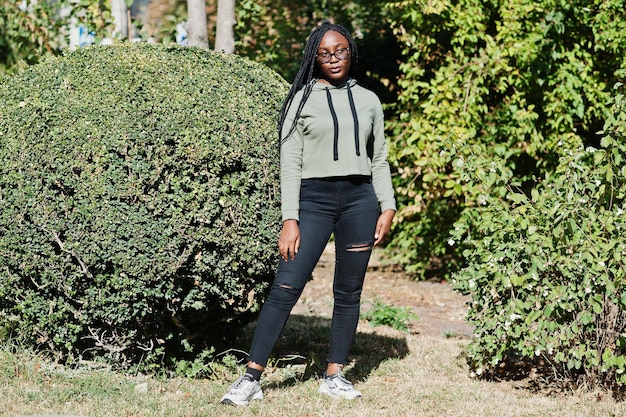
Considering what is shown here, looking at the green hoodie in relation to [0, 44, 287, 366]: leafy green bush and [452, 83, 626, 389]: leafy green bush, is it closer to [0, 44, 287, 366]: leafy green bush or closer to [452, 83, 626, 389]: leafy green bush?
[0, 44, 287, 366]: leafy green bush

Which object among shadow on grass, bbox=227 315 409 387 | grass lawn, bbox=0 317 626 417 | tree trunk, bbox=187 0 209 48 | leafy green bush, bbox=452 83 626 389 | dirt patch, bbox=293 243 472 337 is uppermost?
tree trunk, bbox=187 0 209 48

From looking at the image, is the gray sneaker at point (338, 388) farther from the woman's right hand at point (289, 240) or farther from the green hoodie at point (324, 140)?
the green hoodie at point (324, 140)

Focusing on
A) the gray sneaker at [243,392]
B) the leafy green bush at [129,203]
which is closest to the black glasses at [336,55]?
the leafy green bush at [129,203]

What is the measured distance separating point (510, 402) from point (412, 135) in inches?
152

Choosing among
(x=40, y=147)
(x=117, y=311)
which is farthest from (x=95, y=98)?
(x=117, y=311)

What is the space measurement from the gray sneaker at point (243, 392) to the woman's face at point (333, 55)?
1.64 m

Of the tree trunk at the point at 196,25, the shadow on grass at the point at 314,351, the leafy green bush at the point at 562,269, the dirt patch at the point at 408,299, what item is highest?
the tree trunk at the point at 196,25

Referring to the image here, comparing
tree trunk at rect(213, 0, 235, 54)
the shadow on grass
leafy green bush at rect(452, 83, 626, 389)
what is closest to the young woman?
the shadow on grass

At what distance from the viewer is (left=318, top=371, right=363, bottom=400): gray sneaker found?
15.1 ft

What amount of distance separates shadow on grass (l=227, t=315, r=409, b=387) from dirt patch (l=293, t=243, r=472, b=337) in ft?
1.36

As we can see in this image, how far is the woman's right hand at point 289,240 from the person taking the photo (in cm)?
435

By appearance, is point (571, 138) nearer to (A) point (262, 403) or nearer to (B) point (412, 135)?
(B) point (412, 135)

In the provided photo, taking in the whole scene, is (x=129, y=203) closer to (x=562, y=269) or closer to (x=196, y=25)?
(x=562, y=269)

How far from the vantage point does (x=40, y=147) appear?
4395 mm
